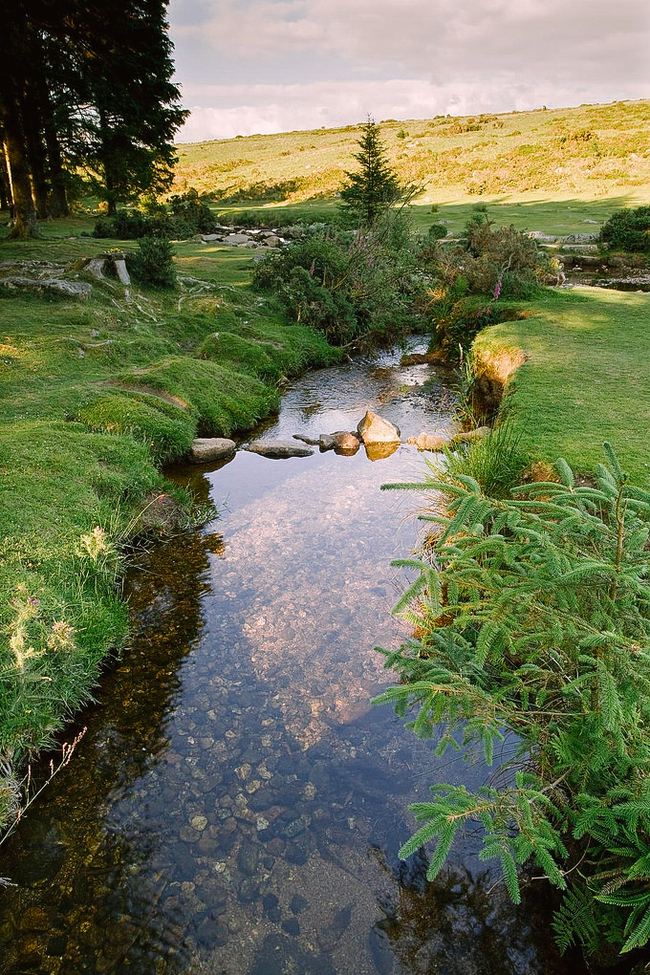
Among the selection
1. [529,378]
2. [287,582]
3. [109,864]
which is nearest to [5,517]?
[287,582]

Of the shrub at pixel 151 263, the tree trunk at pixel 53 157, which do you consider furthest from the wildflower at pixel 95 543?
the tree trunk at pixel 53 157

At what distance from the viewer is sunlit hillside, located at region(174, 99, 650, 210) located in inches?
1683

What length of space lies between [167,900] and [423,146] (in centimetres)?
6831

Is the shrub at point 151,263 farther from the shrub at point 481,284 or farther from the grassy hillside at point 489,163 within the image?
the grassy hillside at point 489,163

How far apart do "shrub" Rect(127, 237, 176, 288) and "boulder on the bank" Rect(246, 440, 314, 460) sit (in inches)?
334

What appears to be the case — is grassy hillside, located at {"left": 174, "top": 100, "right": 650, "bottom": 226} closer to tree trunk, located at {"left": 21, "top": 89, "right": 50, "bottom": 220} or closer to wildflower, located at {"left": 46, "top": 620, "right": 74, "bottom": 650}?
tree trunk, located at {"left": 21, "top": 89, "right": 50, "bottom": 220}

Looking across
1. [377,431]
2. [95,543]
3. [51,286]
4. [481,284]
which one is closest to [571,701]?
[95,543]

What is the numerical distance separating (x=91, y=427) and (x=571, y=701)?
7909 mm

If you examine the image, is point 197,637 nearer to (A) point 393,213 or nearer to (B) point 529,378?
(B) point 529,378

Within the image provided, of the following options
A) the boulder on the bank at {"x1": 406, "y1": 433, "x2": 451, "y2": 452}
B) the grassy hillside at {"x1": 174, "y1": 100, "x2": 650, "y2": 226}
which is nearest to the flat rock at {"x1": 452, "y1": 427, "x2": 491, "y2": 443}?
the boulder on the bank at {"x1": 406, "y1": 433, "x2": 451, "y2": 452}

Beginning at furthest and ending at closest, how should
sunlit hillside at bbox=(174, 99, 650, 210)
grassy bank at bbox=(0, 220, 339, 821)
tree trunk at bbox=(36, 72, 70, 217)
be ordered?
1. sunlit hillside at bbox=(174, 99, 650, 210)
2. tree trunk at bbox=(36, 72, 70, 217)
3. grassy bank at bbox=(0, 220, 339, 821)

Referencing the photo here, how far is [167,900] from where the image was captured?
366 centimetres

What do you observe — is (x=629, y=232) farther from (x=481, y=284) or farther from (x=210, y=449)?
(x=210, y=449)

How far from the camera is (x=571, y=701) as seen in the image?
3.26m
